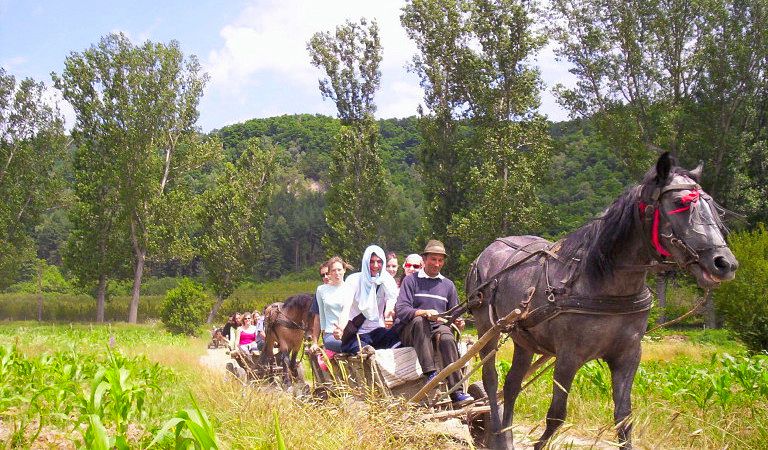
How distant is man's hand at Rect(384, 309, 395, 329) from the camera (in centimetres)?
688

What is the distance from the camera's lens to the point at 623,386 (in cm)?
475

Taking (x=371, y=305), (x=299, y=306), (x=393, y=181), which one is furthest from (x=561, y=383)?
(x=393, y=181)

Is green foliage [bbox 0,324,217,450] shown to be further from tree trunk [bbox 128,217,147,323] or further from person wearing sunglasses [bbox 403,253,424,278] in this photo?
tree trunk [bbox 128,217,147,323]

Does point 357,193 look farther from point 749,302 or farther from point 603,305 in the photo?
point 603,305

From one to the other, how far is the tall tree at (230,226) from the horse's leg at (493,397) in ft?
113

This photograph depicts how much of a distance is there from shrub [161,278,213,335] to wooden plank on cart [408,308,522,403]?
28407 millimetres

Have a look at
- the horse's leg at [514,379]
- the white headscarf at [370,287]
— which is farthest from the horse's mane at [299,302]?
the horse's leg at [514,379]

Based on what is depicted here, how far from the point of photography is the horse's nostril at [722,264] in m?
4.14

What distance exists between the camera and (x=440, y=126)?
33.3 meters

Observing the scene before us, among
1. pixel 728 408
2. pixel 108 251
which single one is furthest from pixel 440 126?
pixel 728 408

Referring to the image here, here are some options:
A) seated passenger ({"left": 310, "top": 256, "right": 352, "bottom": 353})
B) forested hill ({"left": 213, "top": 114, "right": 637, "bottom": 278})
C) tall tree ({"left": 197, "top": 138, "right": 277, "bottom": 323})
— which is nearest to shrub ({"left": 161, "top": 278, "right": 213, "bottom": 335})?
tall tree ({"left": 197, "top": 138, "right": 277, "bottom": 323})

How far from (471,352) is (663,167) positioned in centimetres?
182

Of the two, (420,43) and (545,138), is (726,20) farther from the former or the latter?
(420,43)

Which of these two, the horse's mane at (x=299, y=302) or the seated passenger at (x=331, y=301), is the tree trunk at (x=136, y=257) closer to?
the horse's mane at (x=299, y=302)
